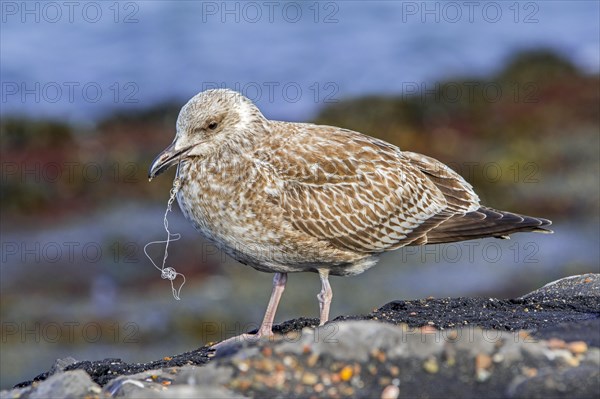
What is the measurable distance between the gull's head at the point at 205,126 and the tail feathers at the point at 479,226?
183 centimetres

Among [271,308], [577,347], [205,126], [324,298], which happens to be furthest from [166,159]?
[577,347]

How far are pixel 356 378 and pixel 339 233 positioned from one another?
3.61 m

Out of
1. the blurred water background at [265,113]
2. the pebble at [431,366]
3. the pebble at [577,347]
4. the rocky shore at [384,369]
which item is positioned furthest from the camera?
the blurred water background at [265,113]

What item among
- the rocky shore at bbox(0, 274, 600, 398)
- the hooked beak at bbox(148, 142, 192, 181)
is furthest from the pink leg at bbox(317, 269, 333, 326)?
the rocky shore at bbox(0, 274, 600, 398)

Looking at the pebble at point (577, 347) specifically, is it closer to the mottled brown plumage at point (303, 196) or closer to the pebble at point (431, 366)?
the pebble at point (431, 366)

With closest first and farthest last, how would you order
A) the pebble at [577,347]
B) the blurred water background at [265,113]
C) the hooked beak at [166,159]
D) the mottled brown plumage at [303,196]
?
the pebble at [577,347], the mottled brown plumage at [303,196], the hooked beak at [166,159], the blurred water background at [265,113]

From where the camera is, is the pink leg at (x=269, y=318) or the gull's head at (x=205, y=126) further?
the gull's head at (x=205, y=126)

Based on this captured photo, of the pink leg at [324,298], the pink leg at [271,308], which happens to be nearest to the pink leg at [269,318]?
the pink leg at [271,308]

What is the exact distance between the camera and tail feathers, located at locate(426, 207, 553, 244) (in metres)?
8.98

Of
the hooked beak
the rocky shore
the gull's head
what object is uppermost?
the gull's head

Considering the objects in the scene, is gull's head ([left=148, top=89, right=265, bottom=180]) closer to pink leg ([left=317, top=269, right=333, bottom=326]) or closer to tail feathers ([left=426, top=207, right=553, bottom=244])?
pink leg ([left=317, top=269, right=333, bottom=326])

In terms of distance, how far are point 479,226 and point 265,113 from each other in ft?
37.7

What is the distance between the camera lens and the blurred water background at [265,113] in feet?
45.6

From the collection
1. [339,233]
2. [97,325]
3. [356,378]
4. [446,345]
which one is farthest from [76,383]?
[97,325]
